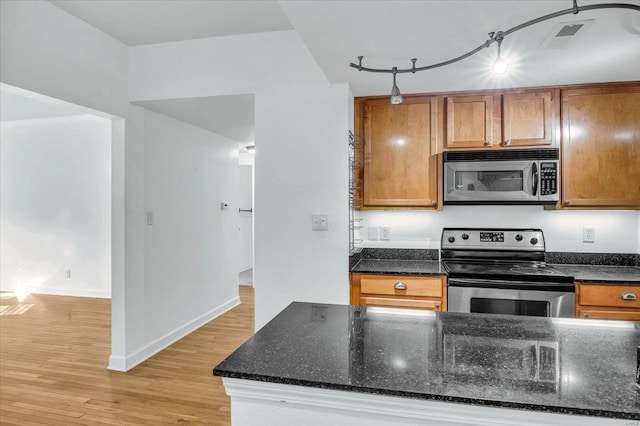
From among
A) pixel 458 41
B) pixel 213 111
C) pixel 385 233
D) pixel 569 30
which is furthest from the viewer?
pixel 213 111

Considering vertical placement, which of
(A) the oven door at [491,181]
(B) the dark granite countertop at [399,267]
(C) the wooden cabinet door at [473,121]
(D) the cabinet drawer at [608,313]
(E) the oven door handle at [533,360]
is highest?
(C) the wooden cabinet door at [473,121]

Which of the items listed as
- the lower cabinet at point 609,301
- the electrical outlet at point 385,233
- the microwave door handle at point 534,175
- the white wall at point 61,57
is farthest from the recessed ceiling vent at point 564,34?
the white wall at point 61,57

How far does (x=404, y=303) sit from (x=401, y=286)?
0.12 meters

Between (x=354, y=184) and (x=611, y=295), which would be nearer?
(x=611, y=295)

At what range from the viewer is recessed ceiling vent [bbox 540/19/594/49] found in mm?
1828

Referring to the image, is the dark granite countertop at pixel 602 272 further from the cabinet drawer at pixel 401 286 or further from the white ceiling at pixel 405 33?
the white ceiling at pixel 405 33

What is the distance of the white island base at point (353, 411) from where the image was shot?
876 mm

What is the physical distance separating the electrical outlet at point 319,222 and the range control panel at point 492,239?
1.05 metres

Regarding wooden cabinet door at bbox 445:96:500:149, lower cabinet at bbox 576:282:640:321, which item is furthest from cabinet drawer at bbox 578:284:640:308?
wooden cabinet door at bbox 445:96:500:149

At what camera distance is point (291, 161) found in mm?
2852

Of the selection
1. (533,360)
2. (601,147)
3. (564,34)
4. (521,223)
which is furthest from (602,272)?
(533,360)

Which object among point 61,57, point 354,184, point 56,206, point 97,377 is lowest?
point 97,377

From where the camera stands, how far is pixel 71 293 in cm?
544

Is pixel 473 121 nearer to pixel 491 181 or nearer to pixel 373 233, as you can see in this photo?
pixel 491 181
